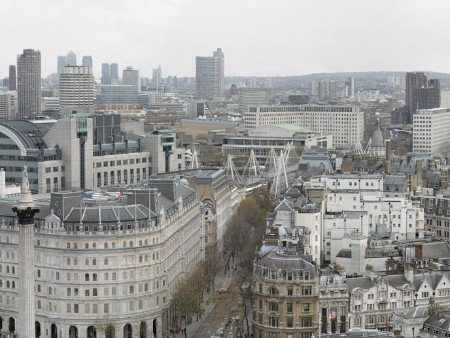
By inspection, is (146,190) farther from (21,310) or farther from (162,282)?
(21,310)

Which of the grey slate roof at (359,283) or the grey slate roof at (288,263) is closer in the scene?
the grey slate roof at (288,263)

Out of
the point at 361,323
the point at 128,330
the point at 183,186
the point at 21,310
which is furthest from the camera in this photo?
the point at 183,186

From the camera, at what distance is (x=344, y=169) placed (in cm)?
16788

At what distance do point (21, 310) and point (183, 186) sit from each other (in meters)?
53.5

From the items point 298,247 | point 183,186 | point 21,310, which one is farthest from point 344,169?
point 21,310

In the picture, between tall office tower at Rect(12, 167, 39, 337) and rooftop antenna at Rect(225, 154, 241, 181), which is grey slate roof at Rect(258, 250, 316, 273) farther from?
rooftop antenna at Rect(225, 154, 241, 181)

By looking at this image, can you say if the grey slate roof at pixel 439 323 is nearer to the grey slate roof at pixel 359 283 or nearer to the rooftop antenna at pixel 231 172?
the grey slate roof at pixel 359 283

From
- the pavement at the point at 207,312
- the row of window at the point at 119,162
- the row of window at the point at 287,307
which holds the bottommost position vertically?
the pavement at the point at 207,312

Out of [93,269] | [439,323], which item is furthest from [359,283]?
[93,269]

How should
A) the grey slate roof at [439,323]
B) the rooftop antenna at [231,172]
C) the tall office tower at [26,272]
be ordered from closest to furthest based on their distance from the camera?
the tall office tower at [26,272]
the grey slate roof at [439,323]
the rooftop antenna at [231,172]

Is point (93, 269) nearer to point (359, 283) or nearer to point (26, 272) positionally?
point (26, 272)

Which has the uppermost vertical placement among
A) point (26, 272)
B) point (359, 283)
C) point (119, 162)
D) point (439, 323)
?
point (119, 162)

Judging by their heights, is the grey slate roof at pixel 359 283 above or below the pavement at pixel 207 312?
above

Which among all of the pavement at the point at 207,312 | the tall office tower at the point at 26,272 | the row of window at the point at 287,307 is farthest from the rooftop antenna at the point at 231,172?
the tall office tower at the point at 26,272
